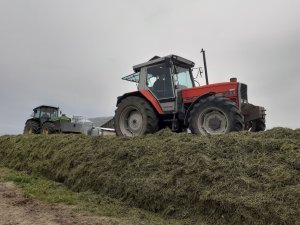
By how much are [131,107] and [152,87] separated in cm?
84

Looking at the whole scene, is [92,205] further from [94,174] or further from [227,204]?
[227,204]

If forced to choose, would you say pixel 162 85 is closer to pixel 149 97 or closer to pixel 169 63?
pixel 149 97

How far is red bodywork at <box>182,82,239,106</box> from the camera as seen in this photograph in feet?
26.5

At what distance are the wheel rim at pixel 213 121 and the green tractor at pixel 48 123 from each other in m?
11.2

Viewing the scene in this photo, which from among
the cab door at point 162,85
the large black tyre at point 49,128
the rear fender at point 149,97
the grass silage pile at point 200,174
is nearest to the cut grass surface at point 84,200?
the grass silage pile at point 200,174

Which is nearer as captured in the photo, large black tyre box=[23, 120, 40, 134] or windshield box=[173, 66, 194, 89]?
windshield box=[173, 66, 194, 89]

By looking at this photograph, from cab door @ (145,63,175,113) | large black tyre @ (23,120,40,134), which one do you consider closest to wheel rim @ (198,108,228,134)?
cab door @ (145,63,175,113)

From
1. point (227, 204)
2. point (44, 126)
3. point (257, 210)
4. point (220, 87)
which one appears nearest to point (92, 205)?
point (227, 204)

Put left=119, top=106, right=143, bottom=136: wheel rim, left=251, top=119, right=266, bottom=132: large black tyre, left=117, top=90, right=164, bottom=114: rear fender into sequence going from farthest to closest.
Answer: left=119, top=106, right=143, bottom=136: wheel rim < left=117, top=90, right=164, bottom=114: rear fender < left=251, top=119, right=266, bottom=132: large black tyre

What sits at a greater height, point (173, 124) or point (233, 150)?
point (173, 124)

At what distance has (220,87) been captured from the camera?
27.0 feet

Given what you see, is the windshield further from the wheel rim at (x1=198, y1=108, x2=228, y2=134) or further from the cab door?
the wheel rim at (x1=198, y1=108, x2=228, y2=134)

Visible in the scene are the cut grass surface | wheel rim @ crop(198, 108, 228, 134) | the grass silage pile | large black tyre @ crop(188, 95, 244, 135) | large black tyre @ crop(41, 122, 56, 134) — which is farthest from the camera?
large black tyre @ crop(41, 122, 56, 134)

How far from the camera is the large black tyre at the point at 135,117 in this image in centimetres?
893
